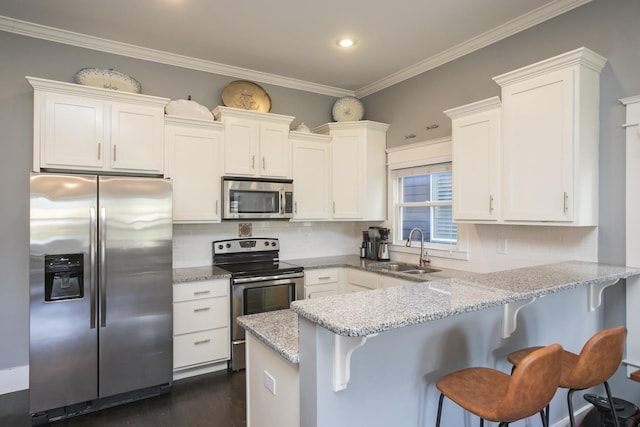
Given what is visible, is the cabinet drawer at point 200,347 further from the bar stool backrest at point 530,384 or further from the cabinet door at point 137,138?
the bar stool backrest at point 530,384

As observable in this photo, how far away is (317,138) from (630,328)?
310 centimetres

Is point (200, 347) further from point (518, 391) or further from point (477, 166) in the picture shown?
point (477, 166)

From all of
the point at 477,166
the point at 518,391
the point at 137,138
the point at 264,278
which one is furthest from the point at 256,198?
the point at 518,391

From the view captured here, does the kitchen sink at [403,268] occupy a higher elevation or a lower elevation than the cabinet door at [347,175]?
lower

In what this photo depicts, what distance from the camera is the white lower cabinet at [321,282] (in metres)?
3.79

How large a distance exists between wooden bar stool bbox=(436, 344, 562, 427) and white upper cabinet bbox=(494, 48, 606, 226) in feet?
4.34

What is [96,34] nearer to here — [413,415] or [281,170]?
[281,170]

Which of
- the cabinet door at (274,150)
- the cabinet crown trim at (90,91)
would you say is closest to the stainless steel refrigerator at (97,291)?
the cabinet crown trim at (90,91)

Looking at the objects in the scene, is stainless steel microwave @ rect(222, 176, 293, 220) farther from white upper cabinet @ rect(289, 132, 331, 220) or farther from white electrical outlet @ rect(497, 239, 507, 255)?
white electrical outlet @ rect(497, 239, 507, 255)

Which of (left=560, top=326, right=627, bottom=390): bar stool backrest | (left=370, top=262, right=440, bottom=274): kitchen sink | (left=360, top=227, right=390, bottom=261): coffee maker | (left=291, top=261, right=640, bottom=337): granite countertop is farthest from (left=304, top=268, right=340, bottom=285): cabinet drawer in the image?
(left=560, top=326, right=627, bottom=390): bar stool backrest

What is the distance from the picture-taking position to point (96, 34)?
3.15 metres

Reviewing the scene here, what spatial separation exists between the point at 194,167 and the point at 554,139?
9.46 feet

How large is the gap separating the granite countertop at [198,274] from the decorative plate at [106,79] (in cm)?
170

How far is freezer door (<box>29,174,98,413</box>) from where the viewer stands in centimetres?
249
